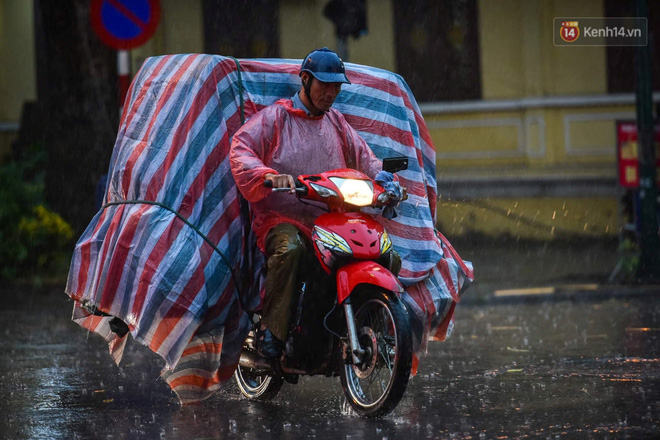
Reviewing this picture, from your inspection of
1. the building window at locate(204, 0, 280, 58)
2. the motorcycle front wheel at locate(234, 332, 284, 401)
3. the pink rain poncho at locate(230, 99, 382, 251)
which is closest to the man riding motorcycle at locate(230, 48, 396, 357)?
the pink rain poncho at locate(230, 99, 382, 251)

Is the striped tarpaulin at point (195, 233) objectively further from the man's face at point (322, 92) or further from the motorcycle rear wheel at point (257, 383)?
the man's face at point (322, 92)

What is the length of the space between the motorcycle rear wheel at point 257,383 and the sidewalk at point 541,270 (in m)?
5.27

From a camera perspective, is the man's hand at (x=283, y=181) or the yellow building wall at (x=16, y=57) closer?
the man's hand at (x=283, y=181)

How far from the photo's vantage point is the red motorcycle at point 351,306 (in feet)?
18.7

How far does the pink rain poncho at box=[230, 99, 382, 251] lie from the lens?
6.23m

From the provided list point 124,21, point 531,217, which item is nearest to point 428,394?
point 124,21

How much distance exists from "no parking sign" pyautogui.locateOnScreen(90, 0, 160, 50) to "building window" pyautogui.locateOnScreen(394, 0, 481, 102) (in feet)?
27.8

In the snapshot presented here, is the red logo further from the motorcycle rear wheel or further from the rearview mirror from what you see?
the rearview mirror

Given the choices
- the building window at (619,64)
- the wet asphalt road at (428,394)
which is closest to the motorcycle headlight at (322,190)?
the wet asphalt road at (428,394)

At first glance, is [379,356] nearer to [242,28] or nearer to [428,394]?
[428,394]

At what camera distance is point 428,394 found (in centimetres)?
660

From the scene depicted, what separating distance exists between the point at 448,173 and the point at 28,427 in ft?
43.2

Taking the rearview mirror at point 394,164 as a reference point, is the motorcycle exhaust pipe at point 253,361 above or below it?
below

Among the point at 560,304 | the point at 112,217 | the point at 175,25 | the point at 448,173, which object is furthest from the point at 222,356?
the point at 175,25
